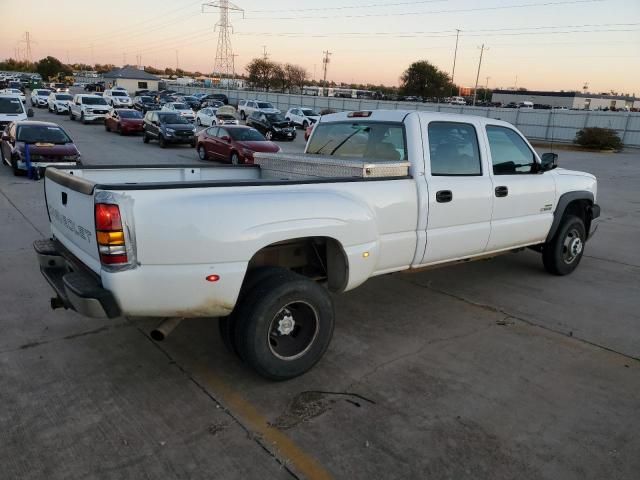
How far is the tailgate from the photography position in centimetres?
327

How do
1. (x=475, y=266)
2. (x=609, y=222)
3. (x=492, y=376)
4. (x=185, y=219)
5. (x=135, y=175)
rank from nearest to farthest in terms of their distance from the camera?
(x=185, y=219) → (x=492, y=376) → (x=135, y=175) → (x=475, y=266) → (x=609, y=222)

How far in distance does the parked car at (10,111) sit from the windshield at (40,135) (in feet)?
16.3

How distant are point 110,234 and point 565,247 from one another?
17.9 ft

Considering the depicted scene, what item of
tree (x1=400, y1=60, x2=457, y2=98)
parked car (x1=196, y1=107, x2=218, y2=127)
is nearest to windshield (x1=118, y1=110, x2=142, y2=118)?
parked car (x1=196, y1=107, x2=218, y2=127)

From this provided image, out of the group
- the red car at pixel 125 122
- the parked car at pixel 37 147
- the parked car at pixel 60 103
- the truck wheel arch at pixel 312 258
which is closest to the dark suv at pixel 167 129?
the red car at pixel 125 122

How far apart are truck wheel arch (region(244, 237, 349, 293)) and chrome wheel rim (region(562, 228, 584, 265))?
11.8ft

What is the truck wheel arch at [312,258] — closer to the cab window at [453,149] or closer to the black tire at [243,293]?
the black tire at [243,293]

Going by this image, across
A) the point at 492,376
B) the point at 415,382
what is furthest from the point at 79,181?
the point at 492,376

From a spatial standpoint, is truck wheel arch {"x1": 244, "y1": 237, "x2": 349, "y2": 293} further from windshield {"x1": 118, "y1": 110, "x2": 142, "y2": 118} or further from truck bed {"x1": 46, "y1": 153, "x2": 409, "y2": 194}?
windshield {"x1": 118, "y1": 110, "x2": 142, "y2": 118}

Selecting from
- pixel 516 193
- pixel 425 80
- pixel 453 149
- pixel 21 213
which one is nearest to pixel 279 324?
pixel 453 149

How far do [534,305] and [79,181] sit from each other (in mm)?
4539

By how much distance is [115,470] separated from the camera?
2824mm

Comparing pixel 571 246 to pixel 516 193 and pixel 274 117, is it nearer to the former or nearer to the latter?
pixel 516 193

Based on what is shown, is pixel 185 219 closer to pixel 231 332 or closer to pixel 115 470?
pixel 231 332
